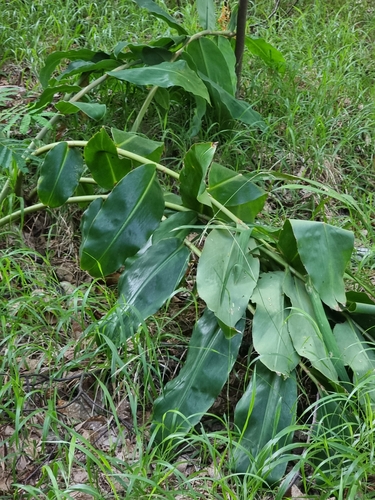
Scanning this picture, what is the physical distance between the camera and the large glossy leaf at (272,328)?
197 cm

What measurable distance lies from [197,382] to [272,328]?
1.02ft

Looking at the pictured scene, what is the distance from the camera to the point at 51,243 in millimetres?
2879

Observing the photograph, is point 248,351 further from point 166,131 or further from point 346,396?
point 166,131

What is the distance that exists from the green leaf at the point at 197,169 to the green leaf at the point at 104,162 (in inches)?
10.7

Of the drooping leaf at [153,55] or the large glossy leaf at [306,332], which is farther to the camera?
the drooping leaf at [153,55]

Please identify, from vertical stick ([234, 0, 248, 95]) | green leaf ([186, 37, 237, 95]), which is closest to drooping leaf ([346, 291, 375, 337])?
green leaf ([186, 37, 237, 95])

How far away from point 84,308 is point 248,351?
64 centimetres

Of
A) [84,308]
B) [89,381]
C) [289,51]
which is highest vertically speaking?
[289,51]

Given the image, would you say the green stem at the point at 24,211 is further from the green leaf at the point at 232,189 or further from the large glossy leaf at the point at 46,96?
the green leaf at the point at 232,189

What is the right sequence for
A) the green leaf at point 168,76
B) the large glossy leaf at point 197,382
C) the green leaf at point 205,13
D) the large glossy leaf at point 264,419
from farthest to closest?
1. the green leaf at point 205,13
2. the green leaf at point 168,76
3. the large glossy leaf at point 197,382
4. the large glossy leaf at point 264,419

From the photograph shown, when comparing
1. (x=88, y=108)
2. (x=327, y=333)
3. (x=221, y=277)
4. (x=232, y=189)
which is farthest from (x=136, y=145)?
(x=327, y=333)

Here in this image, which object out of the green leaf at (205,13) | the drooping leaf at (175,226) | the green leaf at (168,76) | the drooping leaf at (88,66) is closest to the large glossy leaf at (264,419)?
the drooping leaf at (175,226)

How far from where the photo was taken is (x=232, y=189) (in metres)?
2.33

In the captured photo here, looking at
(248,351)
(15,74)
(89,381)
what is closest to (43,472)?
(89,381)
